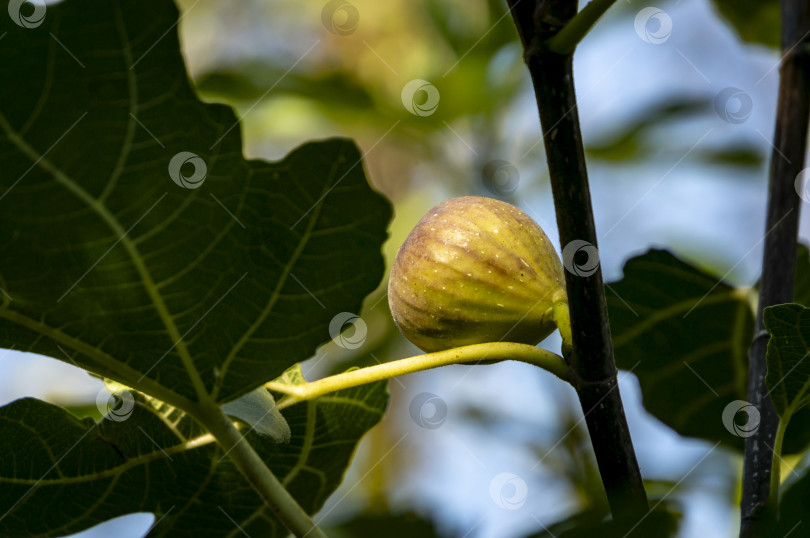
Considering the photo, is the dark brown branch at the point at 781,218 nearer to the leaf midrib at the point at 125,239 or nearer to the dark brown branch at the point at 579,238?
the dark brown branch at the point at 579,238

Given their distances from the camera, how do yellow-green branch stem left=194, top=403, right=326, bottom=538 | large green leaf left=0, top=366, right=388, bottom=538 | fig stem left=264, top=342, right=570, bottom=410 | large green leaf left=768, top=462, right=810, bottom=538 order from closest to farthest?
large green leaf left=768, top=462, right=810, bottom=538 → fig stem left=264, top=342, right=570, bottom=410 → yellow-green branch stem left=194, top=403, right=326, bottom=538 → large green leaf left=0, top=366, right=388, bottom=538

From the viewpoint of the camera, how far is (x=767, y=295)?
3.75 feet

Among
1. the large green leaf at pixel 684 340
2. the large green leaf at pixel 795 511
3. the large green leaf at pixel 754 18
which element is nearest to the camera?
the large green leaf at pixel 795 511

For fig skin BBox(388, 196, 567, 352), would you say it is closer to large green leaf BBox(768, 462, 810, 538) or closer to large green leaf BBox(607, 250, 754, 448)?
large green leaf BBox(768, 462, 810, 538)

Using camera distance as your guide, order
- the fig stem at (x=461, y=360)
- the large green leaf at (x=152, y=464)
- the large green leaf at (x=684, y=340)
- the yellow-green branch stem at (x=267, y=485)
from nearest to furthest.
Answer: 1. the fig stem at (x=461, y=360)
2. the yellow-green branch stem at (x=267, y=485)
3. the large green leaf at (x=152, y=464)
4. the large green leaf at (x=684, y=340)

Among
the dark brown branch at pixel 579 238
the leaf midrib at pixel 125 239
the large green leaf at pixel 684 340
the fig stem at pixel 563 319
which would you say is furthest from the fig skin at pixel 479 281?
the large green leaf at pixel 684 340

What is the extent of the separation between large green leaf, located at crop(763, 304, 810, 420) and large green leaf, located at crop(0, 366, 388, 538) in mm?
473

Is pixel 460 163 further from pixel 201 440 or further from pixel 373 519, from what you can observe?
pixel 373 519

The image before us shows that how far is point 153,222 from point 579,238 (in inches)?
15.9

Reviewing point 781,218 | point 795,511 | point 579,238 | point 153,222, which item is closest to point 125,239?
point 153,222

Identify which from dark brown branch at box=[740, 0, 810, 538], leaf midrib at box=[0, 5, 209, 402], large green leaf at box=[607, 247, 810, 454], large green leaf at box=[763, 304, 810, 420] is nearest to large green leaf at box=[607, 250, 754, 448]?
large green leaf at box=[607, 247, 810, 454]

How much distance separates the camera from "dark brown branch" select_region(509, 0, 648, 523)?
725mm

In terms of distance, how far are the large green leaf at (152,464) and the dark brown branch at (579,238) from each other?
382 mm

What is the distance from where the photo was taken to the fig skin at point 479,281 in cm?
95
